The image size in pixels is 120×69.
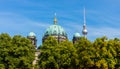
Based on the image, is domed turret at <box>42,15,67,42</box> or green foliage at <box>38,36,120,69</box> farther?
domed turret at <box>42,15,67,42</box>

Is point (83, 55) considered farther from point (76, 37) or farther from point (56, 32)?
point (76, 37)

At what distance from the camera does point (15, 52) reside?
7956 centimetres

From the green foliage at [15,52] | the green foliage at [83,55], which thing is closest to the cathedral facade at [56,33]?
the green foliage at [15,52]

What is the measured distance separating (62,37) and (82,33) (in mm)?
17841

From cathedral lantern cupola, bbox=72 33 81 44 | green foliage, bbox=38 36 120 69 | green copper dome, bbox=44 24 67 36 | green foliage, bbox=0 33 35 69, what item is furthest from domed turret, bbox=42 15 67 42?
green foliage, bbox=38 36 120 69

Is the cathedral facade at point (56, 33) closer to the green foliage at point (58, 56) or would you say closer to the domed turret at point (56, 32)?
the domed turret at point (56, 32)

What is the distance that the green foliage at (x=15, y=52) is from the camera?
7856cm

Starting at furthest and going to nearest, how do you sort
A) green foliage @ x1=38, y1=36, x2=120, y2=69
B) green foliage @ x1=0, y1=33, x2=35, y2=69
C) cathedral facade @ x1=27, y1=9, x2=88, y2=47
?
1. cathedral facade @ x1=27, y1=9, x2=88, y2=47
2. green foliage @ x1=0, y1=33, x2=35, y2=69
3. green foliage @ x1=38, y1=36, x2=120, y2=69

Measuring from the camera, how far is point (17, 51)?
79.6m

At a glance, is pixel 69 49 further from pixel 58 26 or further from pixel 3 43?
pixel 58 26

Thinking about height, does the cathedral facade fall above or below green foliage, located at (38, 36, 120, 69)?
above

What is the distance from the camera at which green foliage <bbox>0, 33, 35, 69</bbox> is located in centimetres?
7856

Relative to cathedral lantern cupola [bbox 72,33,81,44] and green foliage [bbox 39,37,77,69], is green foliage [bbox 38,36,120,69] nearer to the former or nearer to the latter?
green foliage [bbox 39,37,77,69]

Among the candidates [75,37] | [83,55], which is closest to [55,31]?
[75,37]
